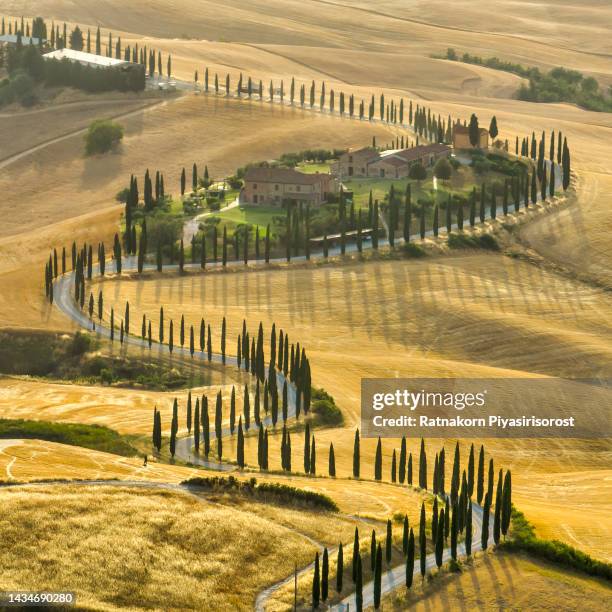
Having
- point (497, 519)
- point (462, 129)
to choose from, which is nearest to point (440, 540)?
point (497, 519)

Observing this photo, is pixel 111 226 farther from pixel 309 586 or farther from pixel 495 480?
pixel 309 586

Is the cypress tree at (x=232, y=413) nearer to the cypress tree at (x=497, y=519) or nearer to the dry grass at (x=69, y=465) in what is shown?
the dry grass at (x=69, y=465)

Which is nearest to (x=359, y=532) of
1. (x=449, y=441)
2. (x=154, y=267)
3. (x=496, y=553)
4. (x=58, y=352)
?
(x=496, y=553)

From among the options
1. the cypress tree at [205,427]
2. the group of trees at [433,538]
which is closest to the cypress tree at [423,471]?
the group of trees at [433,538]

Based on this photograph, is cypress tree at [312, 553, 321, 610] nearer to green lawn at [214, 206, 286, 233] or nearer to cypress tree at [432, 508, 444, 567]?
cypress tree at [432, 508, 444, 567]

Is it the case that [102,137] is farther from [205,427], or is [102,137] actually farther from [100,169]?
[205,427]

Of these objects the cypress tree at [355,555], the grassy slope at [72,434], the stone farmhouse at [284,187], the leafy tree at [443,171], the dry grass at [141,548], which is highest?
the leafy tree at [443,171]
